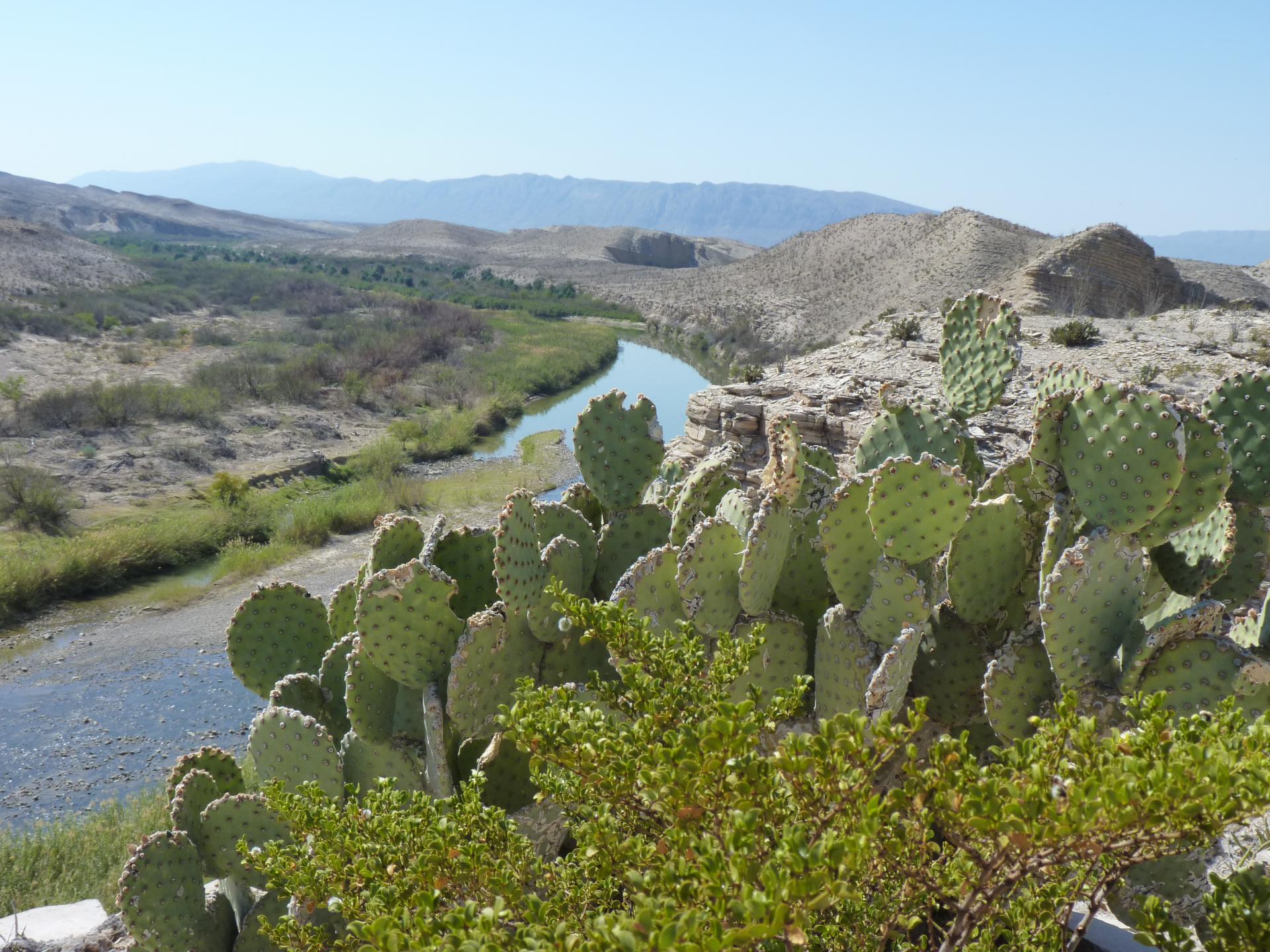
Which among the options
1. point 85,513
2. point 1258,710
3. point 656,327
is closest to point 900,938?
point 1258,710

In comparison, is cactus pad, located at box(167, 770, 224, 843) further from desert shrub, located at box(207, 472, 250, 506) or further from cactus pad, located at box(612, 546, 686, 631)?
desert shrub, located at box(207, 472, 250, 506)

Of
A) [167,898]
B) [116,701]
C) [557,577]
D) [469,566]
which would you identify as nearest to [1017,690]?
[557,577]

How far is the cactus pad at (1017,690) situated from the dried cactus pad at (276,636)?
8.90 feet

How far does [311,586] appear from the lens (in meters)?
14.1

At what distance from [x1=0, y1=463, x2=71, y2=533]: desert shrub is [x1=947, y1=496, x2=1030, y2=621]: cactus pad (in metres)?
16.4

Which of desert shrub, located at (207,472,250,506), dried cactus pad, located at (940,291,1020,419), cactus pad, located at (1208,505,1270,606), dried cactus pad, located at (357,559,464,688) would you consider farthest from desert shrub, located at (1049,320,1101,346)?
desert shrub, located at (207,472,250,506)

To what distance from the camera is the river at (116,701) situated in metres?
9.02

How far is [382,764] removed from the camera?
3.45m

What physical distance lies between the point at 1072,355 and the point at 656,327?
36.7 metres

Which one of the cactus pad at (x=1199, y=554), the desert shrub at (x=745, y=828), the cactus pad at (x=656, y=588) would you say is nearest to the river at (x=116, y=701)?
the cactus pad at (x=656, y=588)

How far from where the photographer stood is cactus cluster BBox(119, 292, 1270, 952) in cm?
275

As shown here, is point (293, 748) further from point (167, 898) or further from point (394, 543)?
point (394, 543)

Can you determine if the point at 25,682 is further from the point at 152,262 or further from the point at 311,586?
the point at 152,262

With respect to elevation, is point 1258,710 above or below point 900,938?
above
